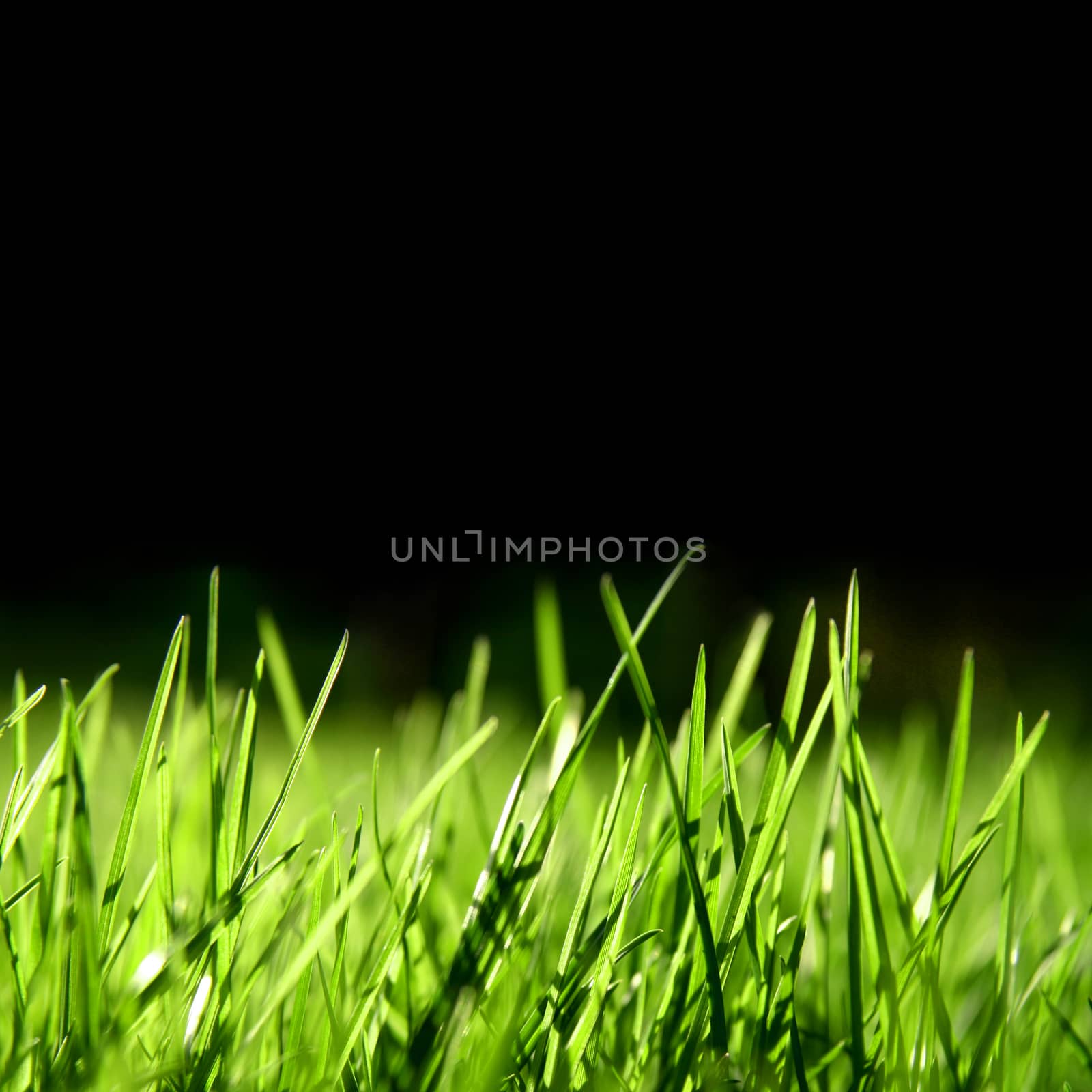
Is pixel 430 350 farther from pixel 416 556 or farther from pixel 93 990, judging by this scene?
pixel 93 990

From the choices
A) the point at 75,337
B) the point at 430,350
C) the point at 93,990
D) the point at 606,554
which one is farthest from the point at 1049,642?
the point at 75,337

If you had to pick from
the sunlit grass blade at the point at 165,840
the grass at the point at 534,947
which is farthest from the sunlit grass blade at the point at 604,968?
the sunlit grass blade at the point at 165,840

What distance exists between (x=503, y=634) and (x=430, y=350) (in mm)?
976

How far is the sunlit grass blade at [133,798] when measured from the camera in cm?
24

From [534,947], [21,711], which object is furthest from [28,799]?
[534,947]

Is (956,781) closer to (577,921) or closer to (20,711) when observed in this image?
(577,921)

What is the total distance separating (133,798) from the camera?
238 mm

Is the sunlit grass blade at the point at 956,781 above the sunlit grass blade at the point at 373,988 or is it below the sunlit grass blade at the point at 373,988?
above

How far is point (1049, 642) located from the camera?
2660mm

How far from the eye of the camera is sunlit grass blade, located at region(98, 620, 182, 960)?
235 millimetres

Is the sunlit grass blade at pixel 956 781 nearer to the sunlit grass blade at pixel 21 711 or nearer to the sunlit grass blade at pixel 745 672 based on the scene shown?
the sunlit grass blade at pixel 745 672

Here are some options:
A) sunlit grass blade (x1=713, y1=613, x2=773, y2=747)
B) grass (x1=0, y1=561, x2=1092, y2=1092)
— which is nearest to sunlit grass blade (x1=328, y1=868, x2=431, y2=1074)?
grass (x1=0, y1=561, x2=1092, y2=1092)

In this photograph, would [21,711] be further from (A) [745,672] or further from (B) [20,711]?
(A) [745,672]

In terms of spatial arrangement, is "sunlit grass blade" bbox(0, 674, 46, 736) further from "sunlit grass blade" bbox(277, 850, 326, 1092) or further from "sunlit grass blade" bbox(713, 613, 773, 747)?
"sunlit grass blade" bbox(713, 613, 773, 747)
